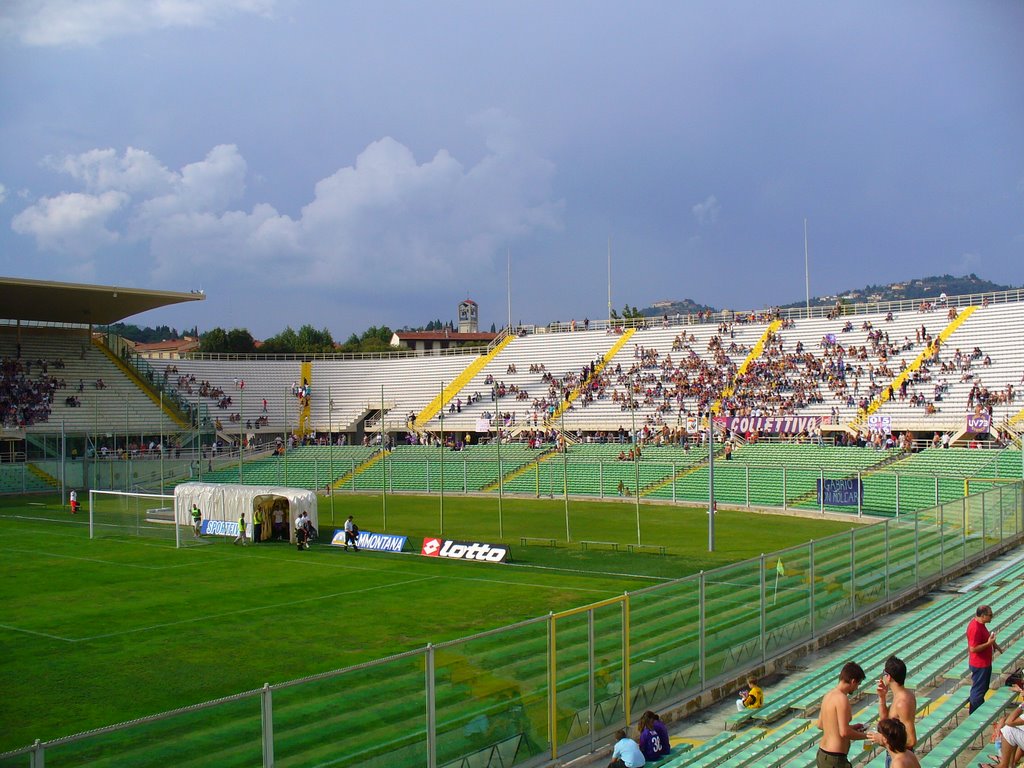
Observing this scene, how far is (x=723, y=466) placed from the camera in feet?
148

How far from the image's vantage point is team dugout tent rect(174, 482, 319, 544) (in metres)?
33.6

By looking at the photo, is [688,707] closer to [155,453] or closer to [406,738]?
[406,738]

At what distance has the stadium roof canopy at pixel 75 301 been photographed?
5609 cm

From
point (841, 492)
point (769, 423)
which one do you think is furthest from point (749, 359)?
point (841, 492)

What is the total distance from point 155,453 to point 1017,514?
4744 cm

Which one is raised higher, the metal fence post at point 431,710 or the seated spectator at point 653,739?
the metal fence post at point 431,710

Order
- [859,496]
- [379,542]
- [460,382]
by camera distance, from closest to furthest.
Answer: [379,542], [859,496], [460,382]

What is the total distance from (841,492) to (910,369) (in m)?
17.5

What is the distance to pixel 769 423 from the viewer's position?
52.3m

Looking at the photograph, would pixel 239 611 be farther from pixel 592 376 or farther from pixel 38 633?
pixel 592 376

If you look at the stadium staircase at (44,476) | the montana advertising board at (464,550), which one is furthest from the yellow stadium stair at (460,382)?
the montana advertising board at (464,550)

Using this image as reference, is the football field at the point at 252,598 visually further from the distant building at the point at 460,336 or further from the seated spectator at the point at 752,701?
the distant building at the point at 460,336

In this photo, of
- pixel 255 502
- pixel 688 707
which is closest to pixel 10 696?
pixel 688 707

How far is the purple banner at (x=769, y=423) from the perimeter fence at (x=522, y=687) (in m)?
34.3
